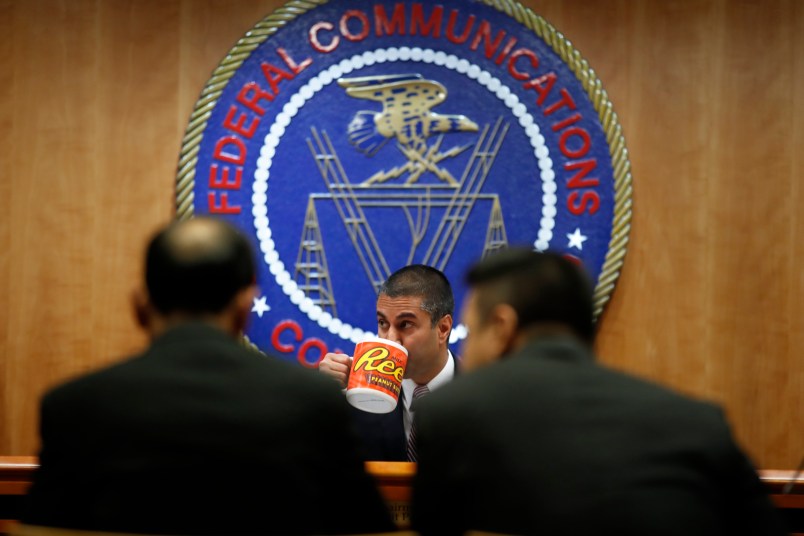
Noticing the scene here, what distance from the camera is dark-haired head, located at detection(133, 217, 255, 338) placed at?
1275 millimetres

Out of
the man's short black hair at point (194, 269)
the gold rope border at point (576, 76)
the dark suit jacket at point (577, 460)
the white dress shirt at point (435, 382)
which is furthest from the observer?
the gold rope border at point (576, 76)

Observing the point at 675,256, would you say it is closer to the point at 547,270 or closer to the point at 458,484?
the point at 547,270

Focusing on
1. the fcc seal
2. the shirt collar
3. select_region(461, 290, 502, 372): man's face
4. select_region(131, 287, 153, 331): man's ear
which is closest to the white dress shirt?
the shirt collar

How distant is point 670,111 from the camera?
305cm

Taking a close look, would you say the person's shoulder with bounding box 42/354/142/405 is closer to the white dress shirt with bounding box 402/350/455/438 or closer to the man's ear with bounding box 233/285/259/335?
the man's ear with bounding box 233/285/259/335

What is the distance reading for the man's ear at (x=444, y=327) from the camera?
9.07ft

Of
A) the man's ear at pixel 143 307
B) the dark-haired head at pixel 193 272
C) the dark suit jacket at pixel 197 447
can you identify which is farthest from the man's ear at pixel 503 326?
the man's ear at pixel 143 307

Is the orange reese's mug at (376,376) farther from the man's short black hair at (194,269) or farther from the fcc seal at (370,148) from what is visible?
the fcc seal at (370,148)

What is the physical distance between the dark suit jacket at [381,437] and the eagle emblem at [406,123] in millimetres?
886

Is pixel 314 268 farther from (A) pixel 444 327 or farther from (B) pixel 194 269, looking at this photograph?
(B) pixel 194 269

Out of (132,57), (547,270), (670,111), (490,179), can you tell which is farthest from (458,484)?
(132,57)

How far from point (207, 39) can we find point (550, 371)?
88.6 inches

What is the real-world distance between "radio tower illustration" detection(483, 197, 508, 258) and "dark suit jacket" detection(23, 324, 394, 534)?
6.11 feet

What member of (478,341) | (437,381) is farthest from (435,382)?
(478,341)
